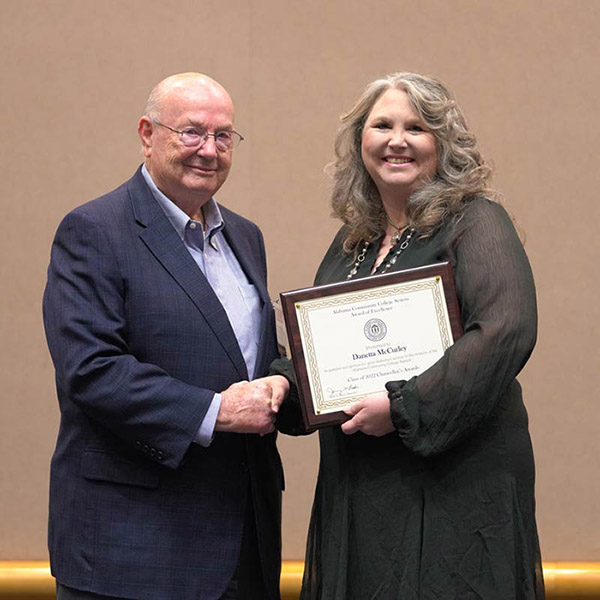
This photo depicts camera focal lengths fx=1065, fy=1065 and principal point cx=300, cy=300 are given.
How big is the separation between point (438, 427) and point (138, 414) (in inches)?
24.0

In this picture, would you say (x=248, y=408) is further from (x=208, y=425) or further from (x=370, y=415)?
(x=370, y=415)

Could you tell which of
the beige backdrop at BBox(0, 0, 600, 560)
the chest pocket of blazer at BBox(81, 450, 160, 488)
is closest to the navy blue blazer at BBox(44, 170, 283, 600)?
the chest pocket of blazer at BBox(81, 450, 160, 488)

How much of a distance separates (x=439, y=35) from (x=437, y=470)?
76.3 inches

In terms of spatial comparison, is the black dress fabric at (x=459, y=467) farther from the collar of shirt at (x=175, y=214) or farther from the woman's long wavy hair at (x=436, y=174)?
the collar of shirt at (x=175, y=214)

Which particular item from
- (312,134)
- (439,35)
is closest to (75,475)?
(312,134)

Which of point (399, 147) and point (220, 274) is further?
point (220, 274)

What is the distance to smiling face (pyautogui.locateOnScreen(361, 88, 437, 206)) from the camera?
2.30 meters

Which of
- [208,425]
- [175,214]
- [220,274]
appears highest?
[175,214]

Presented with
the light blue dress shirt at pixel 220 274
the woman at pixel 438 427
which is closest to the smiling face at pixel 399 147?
the woman at pixel 438 427

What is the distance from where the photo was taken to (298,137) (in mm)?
3684

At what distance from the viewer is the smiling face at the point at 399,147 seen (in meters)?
2.30

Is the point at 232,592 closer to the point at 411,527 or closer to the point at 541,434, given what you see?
the point at 411,527

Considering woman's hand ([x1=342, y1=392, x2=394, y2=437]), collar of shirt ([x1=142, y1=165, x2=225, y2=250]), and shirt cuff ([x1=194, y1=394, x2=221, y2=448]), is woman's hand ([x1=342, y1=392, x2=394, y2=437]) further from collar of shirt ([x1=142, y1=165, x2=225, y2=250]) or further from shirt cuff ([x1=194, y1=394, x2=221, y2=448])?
collar of shirt ([x1=142, y1=165, x2=225, y2=250])
